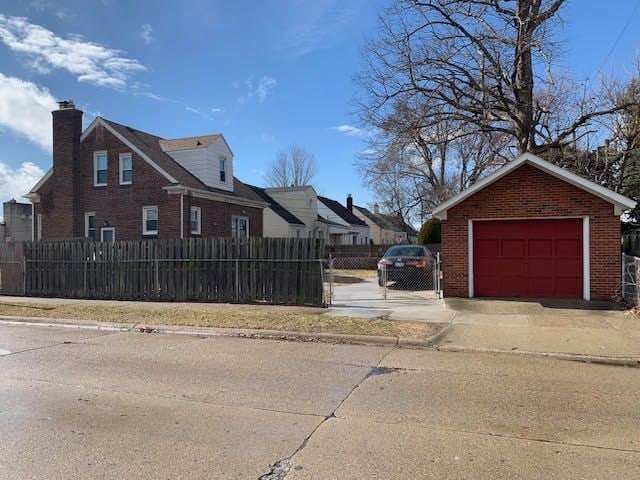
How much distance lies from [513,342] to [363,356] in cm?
283

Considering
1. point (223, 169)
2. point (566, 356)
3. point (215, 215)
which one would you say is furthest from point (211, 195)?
point (566, 356)

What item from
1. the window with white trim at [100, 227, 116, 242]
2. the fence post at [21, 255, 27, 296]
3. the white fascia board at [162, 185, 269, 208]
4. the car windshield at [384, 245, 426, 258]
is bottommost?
the fence post at [21, 255, 27, 296]

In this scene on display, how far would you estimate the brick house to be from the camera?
2433 cm

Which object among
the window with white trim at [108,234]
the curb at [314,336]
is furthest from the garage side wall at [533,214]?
Answer: the window with white trim at [108,234]

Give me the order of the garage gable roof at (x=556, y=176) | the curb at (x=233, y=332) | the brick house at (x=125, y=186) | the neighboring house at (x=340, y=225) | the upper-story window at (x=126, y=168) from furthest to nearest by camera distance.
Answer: the neighboring house at (x=340, y=225) → the upper-story window at (x=126, y=168) → the brick house at (x=125, y=186) → the garage gable roof at (x=556, y=176) → the curb at (x=233, y=332)

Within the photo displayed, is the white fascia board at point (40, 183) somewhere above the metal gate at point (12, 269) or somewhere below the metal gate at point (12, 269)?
above

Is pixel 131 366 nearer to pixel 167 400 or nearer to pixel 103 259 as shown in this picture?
pixel 167 400

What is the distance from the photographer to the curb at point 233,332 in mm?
9406

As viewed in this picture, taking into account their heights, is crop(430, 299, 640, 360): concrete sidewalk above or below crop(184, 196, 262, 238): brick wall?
below

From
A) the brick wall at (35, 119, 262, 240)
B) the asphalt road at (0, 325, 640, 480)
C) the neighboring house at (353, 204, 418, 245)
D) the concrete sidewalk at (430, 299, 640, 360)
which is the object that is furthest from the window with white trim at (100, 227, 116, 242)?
the neighboring house at (353, 204, 418, 245)

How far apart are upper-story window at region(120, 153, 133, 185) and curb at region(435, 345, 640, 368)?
20151 millimetres

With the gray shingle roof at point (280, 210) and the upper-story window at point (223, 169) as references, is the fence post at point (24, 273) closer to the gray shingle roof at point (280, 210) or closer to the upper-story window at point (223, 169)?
the upper-story window at point (223, 169)

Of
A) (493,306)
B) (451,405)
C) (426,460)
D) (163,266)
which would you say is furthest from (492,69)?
(426,460)

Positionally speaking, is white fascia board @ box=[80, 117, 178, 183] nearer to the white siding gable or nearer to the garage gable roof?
the white siding gable
